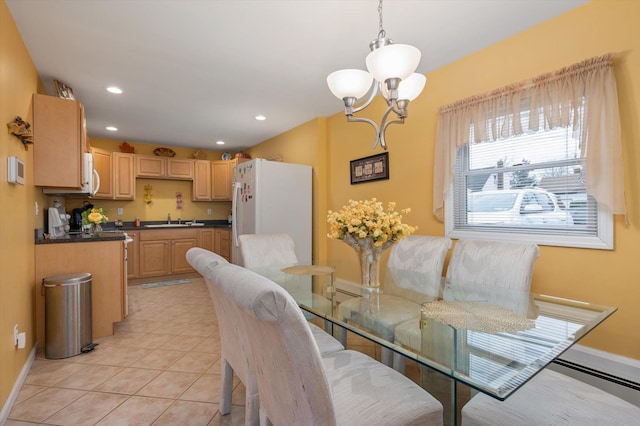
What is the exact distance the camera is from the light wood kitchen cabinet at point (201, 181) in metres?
5.75

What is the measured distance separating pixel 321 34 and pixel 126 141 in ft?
15.1

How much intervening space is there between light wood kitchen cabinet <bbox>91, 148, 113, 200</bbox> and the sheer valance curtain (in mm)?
5015

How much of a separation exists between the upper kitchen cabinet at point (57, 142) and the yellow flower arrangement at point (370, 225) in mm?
2413

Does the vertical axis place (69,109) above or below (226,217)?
above

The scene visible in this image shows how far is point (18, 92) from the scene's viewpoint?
215cm

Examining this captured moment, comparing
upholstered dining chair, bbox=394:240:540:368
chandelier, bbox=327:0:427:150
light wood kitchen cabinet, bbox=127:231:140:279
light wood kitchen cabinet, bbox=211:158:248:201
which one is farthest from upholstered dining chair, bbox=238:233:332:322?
light wood kitchen cabinet, bbox=211:158:248:201

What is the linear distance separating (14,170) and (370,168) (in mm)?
2908

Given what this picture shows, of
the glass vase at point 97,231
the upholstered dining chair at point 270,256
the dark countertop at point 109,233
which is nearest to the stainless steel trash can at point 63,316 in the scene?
the dark countertop at point 109,233

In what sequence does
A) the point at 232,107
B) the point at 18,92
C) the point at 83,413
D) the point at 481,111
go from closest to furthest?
the point at 83,413 → the point at 18,92 → the point at 481,111 → the point at 232,107

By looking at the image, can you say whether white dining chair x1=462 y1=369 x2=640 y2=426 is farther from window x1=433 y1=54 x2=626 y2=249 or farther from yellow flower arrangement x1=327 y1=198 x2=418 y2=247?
window x1=433 y1=54 x2=626 y2=249

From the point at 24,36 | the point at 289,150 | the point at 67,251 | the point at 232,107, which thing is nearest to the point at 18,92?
the point at 24,36

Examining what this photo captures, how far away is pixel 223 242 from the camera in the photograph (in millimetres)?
5648

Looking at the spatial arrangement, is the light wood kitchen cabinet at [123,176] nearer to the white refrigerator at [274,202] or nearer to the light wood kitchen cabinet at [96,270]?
the white refrigerator at [274,202]

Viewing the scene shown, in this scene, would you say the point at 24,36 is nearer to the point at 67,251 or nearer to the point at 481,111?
the point at 67,251
